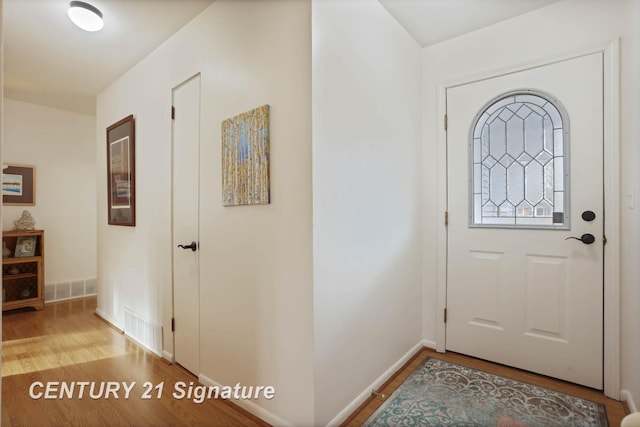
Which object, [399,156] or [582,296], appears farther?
[399,156]

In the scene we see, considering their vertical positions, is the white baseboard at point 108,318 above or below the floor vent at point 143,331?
below

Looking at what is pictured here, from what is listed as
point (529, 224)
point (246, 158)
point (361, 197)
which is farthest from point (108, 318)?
point (529, 224)

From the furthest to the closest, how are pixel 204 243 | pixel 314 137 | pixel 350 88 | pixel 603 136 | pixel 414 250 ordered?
pixel 414 250, pixel 204 243, pixel 603 136, pixel 350 88, pixel 314 137

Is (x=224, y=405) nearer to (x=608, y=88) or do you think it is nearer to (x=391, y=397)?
(x=391, y=397)

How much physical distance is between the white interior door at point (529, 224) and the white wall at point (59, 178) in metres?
→ 4.53

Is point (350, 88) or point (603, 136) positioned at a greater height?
point (350, 88)

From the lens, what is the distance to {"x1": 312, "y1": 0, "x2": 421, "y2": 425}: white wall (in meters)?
1.69

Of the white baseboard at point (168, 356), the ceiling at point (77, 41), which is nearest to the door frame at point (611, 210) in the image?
the ceiling at point (77, 41)

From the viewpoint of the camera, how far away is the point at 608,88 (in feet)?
6.61

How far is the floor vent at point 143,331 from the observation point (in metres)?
2.60

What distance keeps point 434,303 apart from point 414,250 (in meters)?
0.47

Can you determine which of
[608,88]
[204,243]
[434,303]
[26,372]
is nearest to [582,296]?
[434,303]

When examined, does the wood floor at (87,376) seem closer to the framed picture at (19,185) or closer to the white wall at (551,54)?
the framed picture at (19,185)

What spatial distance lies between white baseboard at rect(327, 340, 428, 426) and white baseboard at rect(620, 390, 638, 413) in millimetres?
1152
